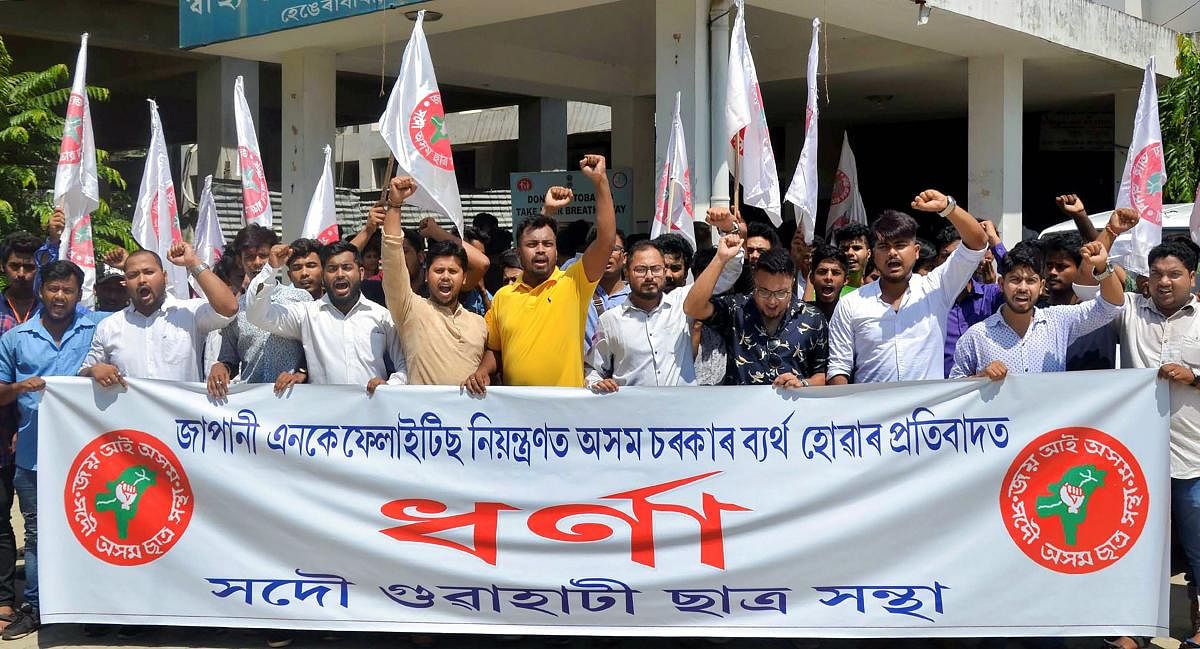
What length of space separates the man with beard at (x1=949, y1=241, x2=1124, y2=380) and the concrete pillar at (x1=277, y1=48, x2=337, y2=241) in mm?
7763

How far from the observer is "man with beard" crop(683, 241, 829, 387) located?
4969 millimetres

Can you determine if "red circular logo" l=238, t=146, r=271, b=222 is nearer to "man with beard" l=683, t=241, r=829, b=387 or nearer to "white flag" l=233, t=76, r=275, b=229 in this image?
"white flag" l=233, t=76, r=275, b=229

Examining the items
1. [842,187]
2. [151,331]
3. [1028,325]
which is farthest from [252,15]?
[1028,325]

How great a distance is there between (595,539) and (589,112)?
681 inches

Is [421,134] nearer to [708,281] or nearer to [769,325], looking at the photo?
[708,281]

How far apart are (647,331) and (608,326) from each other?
166mm

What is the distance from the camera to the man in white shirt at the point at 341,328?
5.23 metres

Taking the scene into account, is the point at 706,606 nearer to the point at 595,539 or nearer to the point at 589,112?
the point at 595,539

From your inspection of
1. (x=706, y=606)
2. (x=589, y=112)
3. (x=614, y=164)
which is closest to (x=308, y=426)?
(x=706, y=606)

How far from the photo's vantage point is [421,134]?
6.11 m

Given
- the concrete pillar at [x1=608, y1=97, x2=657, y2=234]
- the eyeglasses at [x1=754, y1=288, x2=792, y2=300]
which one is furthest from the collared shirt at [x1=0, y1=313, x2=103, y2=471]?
the concrete pillar at [x1=608, y1=97, x2=657, y2=234]

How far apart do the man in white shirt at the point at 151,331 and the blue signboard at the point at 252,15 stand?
163 inches

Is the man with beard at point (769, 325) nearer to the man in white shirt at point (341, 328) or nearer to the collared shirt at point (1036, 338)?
the collared shirt at point (1036, 338)

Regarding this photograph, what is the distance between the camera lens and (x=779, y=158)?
18.2 m
